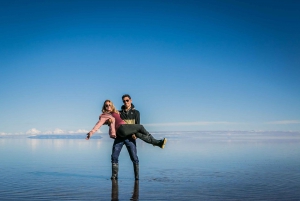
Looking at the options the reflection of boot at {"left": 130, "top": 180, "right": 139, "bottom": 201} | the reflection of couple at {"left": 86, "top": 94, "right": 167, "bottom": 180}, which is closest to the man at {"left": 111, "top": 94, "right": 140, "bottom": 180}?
the reflection of couple at {"left": 86, "top": 94, "right": 167, "bottom": 180}

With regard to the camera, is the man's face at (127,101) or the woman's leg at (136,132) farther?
the man's face at (127,101)

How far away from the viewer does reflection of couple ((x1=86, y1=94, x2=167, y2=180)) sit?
9477 millimetres

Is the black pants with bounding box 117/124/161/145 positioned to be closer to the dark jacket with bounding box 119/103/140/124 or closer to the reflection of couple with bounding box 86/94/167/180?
the reflection of couple with bounding box 86/94/167/180

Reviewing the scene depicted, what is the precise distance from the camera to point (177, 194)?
7.43 metres

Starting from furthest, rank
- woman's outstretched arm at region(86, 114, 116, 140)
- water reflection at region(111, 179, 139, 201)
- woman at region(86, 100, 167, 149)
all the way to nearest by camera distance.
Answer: woman at region(86, 100, 167, 149)
woman's outstretched arm at region(86, 114, 116, 140)
water reflection at region(111, 179, 139, 201)

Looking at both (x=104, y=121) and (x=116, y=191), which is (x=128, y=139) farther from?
(x=116, y=191)

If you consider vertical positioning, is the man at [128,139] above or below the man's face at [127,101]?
below

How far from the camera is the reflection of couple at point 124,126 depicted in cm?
948

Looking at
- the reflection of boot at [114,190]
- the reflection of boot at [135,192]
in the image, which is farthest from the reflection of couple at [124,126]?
the reflection of boot at [135,192]

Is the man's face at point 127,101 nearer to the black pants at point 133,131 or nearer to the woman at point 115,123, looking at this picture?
the woman at point 115,123

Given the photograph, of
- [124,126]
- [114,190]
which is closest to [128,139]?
[124,126]

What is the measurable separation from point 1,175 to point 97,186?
12.2ft

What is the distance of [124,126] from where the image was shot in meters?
9.47

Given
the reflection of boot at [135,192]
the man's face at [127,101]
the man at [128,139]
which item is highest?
the man's face at [127,101]
